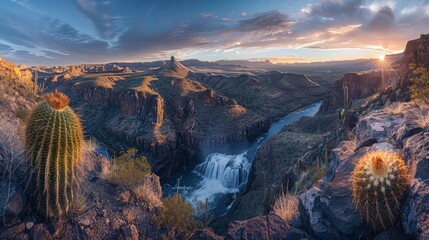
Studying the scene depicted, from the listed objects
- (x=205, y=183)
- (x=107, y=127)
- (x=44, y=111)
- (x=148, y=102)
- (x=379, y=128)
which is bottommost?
(x=205, y=183)

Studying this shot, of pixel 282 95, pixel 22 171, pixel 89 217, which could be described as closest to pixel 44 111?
pixel 22 171

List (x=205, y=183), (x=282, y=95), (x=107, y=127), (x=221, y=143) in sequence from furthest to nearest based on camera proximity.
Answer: (x=282, y=95)
(x=107, y=127)
(x=221, y=143)
(x=205, y=183)

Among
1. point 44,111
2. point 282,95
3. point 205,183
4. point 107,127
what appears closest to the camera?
point 44,111

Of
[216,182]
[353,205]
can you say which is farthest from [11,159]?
[216,182]

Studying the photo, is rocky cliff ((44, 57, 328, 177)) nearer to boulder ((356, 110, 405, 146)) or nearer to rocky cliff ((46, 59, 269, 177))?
rocky cliff ((46, 59, 269, 177))

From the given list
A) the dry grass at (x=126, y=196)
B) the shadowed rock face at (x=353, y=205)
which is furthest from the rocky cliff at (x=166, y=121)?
the shadowed rock face at (x=353, y=205)

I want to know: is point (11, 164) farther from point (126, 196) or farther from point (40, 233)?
point (126, 196)

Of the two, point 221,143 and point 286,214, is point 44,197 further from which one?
point 221,143
